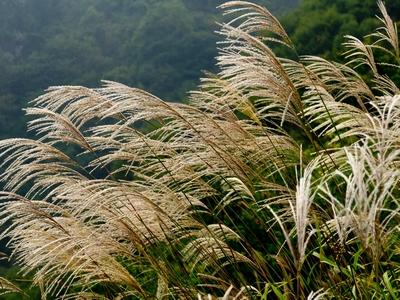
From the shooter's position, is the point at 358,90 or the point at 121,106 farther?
the point at 358,90

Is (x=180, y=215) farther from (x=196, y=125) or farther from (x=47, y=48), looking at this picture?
(x=47, y=48)

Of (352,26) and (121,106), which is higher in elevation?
(121,106)

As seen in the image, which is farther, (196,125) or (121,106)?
(196,125)

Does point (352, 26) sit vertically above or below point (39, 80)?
above

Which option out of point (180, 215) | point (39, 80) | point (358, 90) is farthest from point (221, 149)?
point (39, 80)

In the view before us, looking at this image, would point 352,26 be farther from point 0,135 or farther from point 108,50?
point 108,50

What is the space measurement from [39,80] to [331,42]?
30822 mm

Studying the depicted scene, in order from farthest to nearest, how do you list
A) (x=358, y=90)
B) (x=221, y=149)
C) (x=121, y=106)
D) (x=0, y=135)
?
(x=0, y=135) < (x=358, y=90) < (x=221, y=149) < (x=121, y=106)

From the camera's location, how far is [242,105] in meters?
2.47

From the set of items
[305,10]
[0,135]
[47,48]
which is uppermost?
[305,10]

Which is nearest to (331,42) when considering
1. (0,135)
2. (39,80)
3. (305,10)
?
(305,10)

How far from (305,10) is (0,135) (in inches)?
984

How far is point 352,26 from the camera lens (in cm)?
3095

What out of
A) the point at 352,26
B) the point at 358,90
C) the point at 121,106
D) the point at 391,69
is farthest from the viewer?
the point at 352,26
